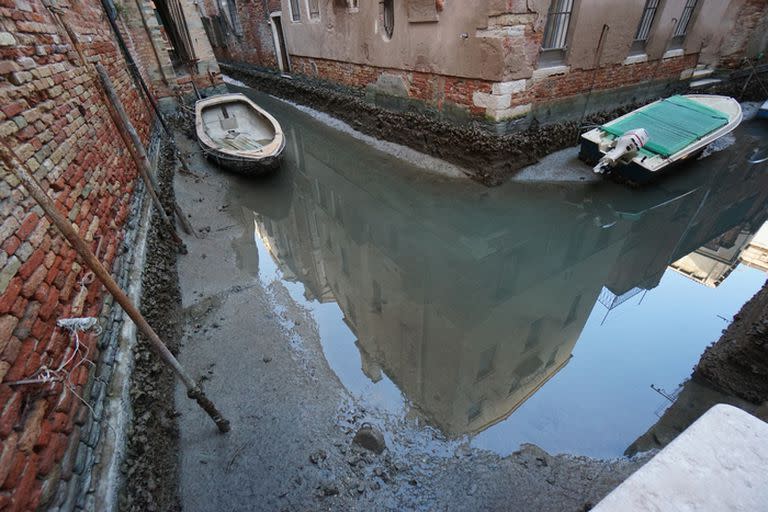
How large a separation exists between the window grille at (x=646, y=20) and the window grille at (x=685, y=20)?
1.11 m

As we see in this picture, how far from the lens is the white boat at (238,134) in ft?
20.4

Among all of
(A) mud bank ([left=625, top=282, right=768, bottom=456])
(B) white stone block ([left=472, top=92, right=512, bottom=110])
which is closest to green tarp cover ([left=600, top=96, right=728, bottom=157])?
(B) white stone block ([left=472, top=92, right=512, bottom=110])

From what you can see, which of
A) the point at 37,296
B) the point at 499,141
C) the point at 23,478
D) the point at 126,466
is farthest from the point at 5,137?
the point at 499,141

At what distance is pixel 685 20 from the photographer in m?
8.13

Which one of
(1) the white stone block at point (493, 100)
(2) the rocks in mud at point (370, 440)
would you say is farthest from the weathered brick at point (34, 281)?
(1) the white stone block at point (493, 100)

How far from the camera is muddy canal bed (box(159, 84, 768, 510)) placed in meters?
2.49

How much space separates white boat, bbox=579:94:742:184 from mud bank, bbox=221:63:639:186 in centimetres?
74

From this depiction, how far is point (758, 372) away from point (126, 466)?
445 cm

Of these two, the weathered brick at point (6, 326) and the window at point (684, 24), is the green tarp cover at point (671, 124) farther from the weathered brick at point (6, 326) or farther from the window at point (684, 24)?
the weathered brick at point (6, 326)

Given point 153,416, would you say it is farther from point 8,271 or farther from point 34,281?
point 8,271

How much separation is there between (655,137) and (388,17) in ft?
19.4

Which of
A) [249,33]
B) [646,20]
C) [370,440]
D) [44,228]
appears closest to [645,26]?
[646,20]

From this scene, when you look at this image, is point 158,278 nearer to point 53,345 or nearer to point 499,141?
point 53,345

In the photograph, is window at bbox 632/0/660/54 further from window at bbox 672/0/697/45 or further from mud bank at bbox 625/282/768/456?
mud bank at bbox 625/282/768/456
